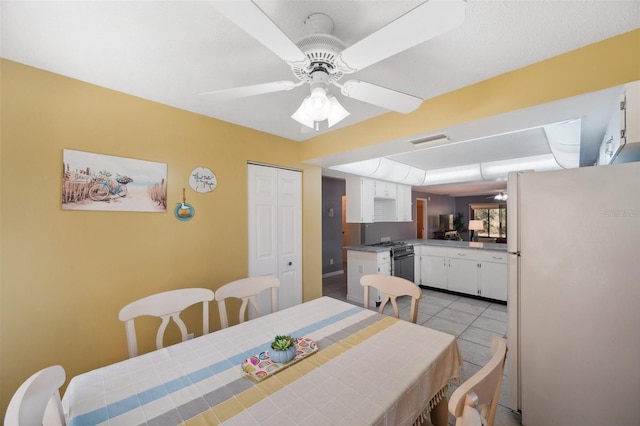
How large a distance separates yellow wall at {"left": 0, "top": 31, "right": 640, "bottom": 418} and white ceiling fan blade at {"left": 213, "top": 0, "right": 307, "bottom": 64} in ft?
4.70

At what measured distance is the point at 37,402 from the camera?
27.6 inches

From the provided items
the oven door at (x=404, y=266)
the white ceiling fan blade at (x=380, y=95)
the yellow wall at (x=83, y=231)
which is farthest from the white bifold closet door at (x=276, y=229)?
the oven door at (x=404, y=266)

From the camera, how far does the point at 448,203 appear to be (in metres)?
8.67

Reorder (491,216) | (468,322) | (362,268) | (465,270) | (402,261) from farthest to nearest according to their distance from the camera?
(491,216) → (402,261) → (465,270) → (362,268) → (468,322)

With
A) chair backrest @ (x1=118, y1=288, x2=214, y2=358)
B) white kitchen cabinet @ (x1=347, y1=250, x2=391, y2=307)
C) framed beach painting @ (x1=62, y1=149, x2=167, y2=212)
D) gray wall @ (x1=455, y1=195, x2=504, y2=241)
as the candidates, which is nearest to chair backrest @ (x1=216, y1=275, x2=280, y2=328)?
chair backrest @ (x1=118, y1=288, x2=214, y2=358)

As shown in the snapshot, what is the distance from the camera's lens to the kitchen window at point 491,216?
339 inches

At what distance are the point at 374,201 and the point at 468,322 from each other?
2423mm

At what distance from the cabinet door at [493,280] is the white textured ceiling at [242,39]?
3332mm

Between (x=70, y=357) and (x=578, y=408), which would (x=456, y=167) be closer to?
(x=578, y=408)

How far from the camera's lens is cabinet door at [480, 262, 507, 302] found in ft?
12.7

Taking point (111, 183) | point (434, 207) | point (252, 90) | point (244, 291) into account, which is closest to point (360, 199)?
point (244, 291)

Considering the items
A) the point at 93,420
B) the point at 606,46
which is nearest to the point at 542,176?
the point at 606,46

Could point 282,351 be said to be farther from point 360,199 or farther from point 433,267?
point 433,267

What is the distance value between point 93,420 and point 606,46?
2.87 m
